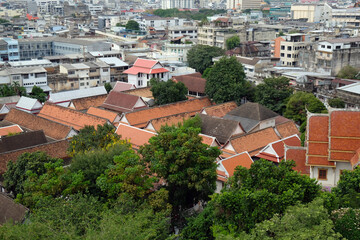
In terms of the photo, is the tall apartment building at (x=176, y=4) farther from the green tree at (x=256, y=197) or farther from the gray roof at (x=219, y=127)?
the green tree at (x=256, y=197)

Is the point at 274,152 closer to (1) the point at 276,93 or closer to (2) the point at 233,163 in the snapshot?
(2) the point at 233,163

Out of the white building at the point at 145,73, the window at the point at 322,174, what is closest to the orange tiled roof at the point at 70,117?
the white building at the point at 145,73

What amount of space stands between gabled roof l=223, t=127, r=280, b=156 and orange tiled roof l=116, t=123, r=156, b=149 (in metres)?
4.78

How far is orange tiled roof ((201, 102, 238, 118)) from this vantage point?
104 ft

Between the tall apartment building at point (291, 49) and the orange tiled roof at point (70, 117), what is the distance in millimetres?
26517

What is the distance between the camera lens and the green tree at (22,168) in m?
18.5

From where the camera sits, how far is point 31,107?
112 ft

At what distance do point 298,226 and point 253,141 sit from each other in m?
14.2

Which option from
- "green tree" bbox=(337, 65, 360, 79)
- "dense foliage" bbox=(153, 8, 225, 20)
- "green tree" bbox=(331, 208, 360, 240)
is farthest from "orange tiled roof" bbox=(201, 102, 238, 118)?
"dense foliage" bbox=(153, 8, 225, 20)

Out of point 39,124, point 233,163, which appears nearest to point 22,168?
point 233,163

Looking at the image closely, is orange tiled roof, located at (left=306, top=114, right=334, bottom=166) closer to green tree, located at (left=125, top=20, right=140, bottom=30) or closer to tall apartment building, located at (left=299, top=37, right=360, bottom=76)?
tall apartment building, located at (left=299, top=37, right=360, bottom=76)

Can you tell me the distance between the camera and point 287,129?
28.1 m

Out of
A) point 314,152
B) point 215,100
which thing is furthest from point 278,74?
point 314,152

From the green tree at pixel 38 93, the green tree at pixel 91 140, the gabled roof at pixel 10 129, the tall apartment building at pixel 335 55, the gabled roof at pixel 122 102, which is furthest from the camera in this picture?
the tall apartment building at pixel 335 55
